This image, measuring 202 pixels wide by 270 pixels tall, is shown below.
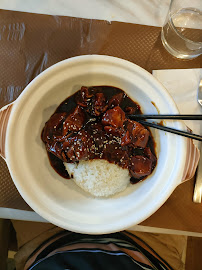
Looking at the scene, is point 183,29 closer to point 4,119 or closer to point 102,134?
point 102,134

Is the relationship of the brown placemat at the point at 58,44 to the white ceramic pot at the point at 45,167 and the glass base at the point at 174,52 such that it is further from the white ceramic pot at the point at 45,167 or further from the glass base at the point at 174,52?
the white ceramic pot at the point at 45,167

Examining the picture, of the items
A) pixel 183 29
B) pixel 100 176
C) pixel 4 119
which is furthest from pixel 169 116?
pixel 4 119

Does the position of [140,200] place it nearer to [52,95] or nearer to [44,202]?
[44,202]

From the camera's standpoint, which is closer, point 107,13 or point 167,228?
point 167,228

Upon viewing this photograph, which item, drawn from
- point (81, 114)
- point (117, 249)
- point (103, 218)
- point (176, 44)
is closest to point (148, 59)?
point (176, 44)

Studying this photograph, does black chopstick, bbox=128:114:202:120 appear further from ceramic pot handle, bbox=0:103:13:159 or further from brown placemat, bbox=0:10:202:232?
ceramic pot handle, bbox=0:103:13:159

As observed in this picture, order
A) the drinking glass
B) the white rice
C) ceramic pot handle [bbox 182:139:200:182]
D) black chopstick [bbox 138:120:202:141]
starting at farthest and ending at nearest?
the drinking glass → the white rice → ceramic pot handle [bbox 182:139:200:182] → black chopstick [bbox 138:120:202:141]

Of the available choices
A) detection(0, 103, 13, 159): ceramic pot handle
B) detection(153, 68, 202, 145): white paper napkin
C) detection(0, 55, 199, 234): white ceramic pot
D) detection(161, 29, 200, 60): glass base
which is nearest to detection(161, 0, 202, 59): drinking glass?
detection(161, 29, 200, 60): glass base
